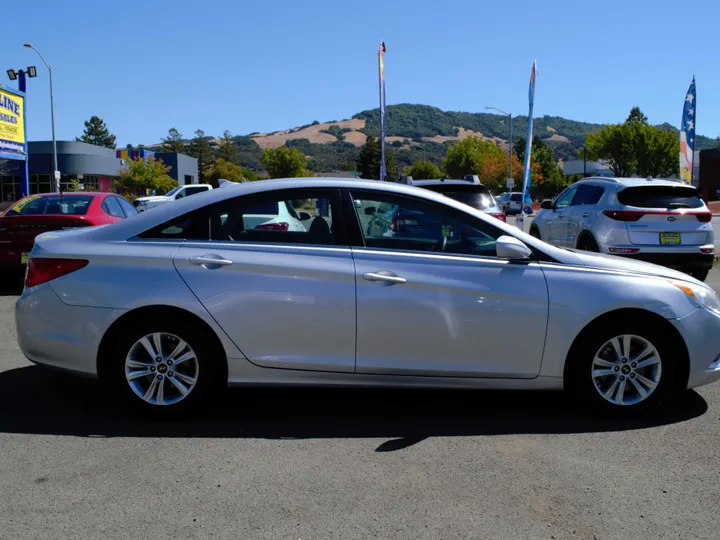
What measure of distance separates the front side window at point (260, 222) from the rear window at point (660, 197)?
22.4ft

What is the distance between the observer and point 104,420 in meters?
4.60

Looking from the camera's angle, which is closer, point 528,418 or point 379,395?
point 528,418

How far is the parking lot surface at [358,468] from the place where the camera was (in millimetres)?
3215

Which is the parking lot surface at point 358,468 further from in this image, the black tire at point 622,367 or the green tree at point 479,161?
the green tree at point 479,161

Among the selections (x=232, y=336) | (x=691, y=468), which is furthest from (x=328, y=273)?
(x=691, y=468)

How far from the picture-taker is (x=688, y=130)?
19734mm

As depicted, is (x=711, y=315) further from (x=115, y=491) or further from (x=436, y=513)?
(x=115, y=491)

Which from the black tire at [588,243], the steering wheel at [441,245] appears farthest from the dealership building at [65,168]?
the steering wheel at [441,245]

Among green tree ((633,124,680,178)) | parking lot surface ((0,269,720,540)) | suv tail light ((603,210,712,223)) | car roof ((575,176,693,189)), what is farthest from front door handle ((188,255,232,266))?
green tree ((633,124,680,178))

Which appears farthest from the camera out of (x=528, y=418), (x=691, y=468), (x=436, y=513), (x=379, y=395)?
(x=379, y=395)

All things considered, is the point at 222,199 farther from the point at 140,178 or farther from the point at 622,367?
the point at 140,178

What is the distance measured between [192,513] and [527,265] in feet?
8.38

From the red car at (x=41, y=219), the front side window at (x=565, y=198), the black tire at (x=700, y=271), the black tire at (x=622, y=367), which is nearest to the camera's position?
the black tire at (x=622, y=367)

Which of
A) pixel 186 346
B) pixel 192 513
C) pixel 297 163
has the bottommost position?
pixel 192 513
